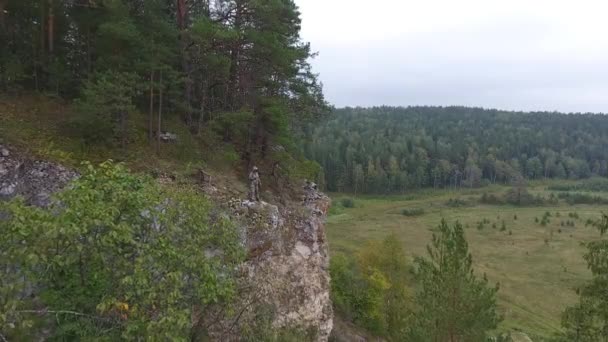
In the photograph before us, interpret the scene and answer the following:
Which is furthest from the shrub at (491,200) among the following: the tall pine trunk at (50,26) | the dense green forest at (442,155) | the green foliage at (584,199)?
the tall pine trunk at (50,26)

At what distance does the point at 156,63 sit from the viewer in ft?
53.0

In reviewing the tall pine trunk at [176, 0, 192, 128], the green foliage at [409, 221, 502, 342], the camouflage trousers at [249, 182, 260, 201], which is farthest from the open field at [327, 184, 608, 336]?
the tall pine trunk at [176, 0, 192, 128]

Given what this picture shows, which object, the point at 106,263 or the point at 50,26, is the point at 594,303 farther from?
the point at 50,26

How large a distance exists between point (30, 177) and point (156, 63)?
20.1ft

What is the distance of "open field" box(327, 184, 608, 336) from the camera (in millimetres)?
47281

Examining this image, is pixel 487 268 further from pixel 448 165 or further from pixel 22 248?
pixel 448 165

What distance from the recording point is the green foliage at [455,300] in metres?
15.7

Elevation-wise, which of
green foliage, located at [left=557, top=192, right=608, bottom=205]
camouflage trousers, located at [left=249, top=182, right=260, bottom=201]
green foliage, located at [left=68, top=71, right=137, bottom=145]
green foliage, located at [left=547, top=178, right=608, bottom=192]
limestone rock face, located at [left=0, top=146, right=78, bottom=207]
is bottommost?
green foliage, located at [left=557, top=192, right=608, bottom=205]

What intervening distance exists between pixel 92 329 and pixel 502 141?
19061 cm

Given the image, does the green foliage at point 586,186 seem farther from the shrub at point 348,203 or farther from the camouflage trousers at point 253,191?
the camouflage trousers at point 253,191

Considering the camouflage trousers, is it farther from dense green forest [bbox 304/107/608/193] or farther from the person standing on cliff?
dense green forest [bbox 304/107/608/193]

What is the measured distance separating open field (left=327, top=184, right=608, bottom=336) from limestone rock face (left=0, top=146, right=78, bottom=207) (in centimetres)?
3818

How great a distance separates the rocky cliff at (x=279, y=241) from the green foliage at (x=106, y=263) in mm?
4217

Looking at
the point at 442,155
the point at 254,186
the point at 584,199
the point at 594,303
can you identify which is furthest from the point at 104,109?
the point at 442,155
